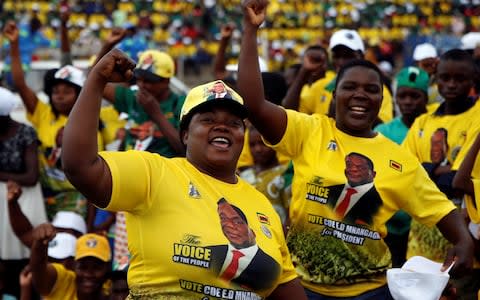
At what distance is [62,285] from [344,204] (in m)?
2.54

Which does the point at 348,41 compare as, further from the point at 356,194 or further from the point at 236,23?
the point at 236,23

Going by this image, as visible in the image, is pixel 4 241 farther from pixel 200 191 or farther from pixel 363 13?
pixel 363 13

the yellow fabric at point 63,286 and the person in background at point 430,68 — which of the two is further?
the person in background at point 430,68

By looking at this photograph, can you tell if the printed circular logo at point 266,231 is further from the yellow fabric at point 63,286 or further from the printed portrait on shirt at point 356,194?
the yellow fabric at point 63,286

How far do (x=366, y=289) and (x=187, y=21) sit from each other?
82.9 feet

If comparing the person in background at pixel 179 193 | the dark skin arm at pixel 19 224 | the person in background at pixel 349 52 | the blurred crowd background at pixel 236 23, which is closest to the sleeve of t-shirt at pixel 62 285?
the dark skin arm at pixel 19 224

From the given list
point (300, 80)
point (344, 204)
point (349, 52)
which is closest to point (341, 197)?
point (344, 204)

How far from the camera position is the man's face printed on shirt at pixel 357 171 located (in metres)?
4.86

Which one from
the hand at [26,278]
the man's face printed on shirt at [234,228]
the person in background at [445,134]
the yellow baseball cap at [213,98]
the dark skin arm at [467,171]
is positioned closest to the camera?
the man's face printed on shirt at [234,228]

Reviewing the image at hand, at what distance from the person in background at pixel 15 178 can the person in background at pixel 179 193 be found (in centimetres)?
353

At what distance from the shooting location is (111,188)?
3.56 m

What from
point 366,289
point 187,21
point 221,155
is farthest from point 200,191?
point 187,21

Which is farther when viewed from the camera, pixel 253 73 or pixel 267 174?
pixel 267 174

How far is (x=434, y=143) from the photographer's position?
6.32 m
